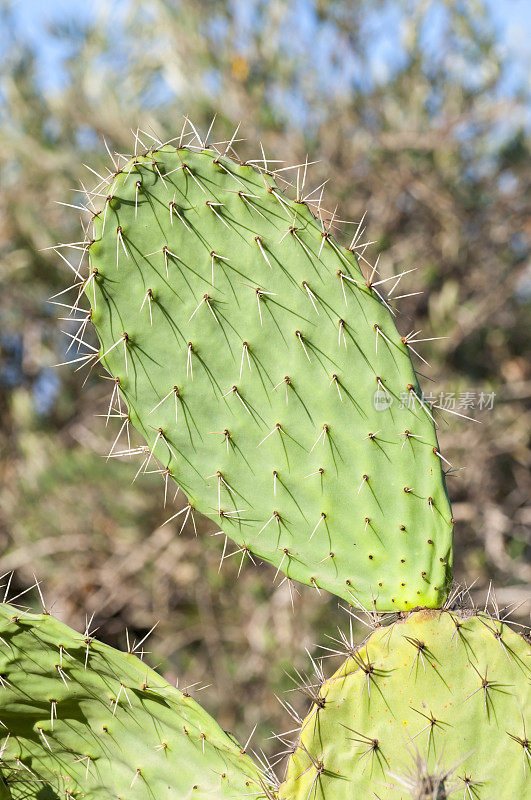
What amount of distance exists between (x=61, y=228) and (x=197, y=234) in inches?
116

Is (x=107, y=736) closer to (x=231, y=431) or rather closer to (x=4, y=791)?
(x=4, y=791)

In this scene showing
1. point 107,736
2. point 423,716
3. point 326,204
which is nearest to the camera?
point 423,716

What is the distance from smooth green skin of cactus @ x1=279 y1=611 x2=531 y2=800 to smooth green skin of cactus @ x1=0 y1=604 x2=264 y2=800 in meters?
0.15

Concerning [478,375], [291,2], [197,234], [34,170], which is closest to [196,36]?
[291,2]

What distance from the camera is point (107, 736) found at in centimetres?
129

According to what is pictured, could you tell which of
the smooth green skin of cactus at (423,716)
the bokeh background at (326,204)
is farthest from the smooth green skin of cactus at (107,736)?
the bokeh background at (326,204)

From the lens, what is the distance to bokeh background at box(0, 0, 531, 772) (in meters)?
3.65

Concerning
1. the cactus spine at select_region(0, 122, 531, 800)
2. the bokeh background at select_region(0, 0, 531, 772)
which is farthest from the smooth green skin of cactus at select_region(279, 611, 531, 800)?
the bokeh background at select_region(0, 0, 531, 772)

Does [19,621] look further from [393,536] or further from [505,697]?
[505,697]

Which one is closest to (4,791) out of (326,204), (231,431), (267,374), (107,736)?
(107,736)

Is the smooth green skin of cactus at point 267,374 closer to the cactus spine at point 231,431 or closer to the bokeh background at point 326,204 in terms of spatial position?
the cactus spine at point 231,431

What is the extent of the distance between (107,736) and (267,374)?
2.12ft

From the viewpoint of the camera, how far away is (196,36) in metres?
3.75

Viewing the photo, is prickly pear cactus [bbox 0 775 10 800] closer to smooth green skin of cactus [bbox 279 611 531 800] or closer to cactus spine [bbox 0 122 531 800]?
cactus spine [bbox 0 122 531 800]
